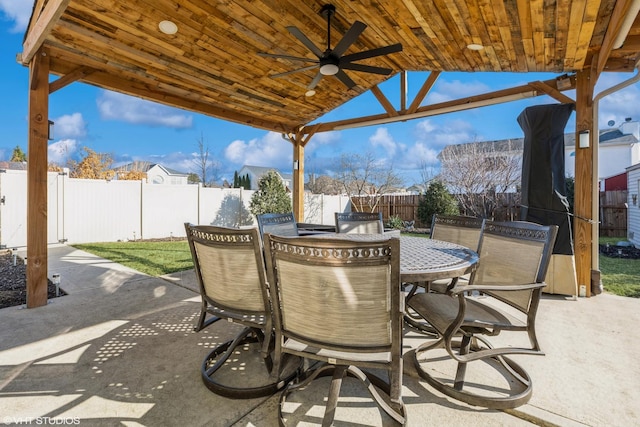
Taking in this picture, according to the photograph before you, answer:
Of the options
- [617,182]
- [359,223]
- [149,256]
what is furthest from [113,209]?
[617,182]

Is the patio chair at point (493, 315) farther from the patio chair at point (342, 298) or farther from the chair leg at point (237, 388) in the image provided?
the chair leg at point (237, 388)

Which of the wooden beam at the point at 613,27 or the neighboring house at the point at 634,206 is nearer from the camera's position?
the wooden beam at the point at 613,27

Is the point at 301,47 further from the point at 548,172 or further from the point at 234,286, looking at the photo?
the point at 548,172

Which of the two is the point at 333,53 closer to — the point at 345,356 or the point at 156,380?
the point at 345,356

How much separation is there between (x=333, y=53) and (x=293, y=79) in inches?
61.1

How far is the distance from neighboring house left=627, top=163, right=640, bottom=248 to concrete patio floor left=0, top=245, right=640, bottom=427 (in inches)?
219

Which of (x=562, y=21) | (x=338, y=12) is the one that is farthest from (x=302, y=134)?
(x=562, y=21)

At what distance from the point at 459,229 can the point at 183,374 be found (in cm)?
274

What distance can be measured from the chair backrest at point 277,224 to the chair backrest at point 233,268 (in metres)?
1.49

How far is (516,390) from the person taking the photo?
1.84 m

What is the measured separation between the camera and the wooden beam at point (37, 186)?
322 cm

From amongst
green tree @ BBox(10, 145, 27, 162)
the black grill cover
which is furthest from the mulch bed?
green tree @ BBox(10, 145, 27, 162)

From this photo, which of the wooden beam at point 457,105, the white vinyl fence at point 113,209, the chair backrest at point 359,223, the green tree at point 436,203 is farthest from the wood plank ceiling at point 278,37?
the green tree at point 436,203

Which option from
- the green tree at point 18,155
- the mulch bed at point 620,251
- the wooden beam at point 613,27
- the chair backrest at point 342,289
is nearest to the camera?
the chair backrest at point 342,289
